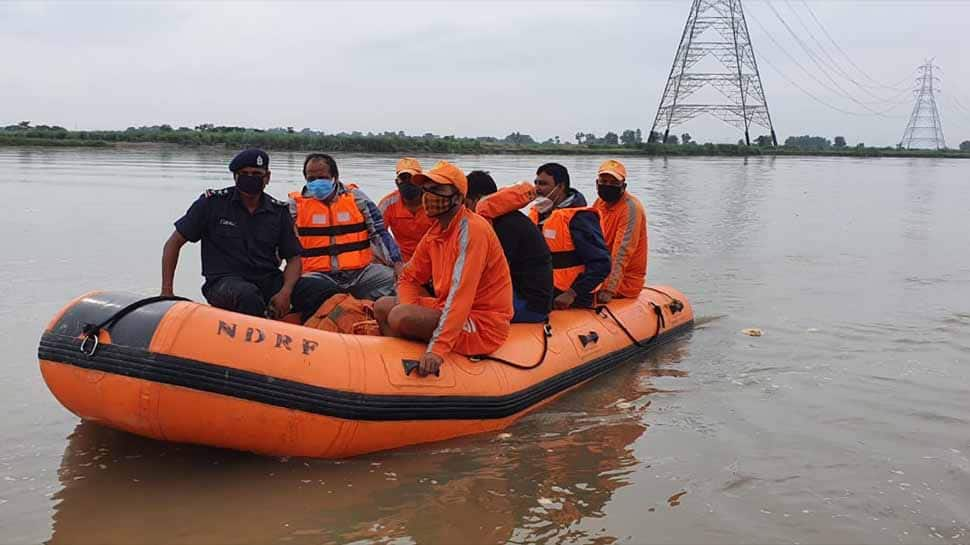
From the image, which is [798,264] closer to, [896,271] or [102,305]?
[896,271]

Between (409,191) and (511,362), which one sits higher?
(409,191)

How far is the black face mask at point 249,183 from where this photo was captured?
4.88 metres

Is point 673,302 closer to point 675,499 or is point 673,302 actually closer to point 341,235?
point 341,235

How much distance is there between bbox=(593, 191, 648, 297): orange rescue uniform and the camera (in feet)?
21.6

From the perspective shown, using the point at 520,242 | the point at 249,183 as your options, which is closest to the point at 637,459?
the point at 520,242

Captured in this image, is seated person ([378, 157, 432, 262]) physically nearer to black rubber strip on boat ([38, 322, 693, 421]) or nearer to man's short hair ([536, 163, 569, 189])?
man's short hair ([536, 163, 569, 189])

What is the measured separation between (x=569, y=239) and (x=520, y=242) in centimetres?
105

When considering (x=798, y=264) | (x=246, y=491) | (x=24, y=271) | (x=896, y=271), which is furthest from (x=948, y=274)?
(x=24, y=271)

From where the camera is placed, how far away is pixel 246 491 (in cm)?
384

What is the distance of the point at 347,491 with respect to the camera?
388 centimetres

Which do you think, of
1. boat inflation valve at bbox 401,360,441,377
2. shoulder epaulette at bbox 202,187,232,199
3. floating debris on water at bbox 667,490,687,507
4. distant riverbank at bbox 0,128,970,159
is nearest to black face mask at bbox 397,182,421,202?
shoulder epaulette at bbox 202,187,232,199

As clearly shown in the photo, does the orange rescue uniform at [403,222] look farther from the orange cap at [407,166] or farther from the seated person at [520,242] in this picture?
the seated person at [520,242]

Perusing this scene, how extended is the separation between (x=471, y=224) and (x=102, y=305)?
1.84 meters

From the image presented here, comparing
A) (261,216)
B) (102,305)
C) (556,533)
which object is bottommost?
(556,533)
